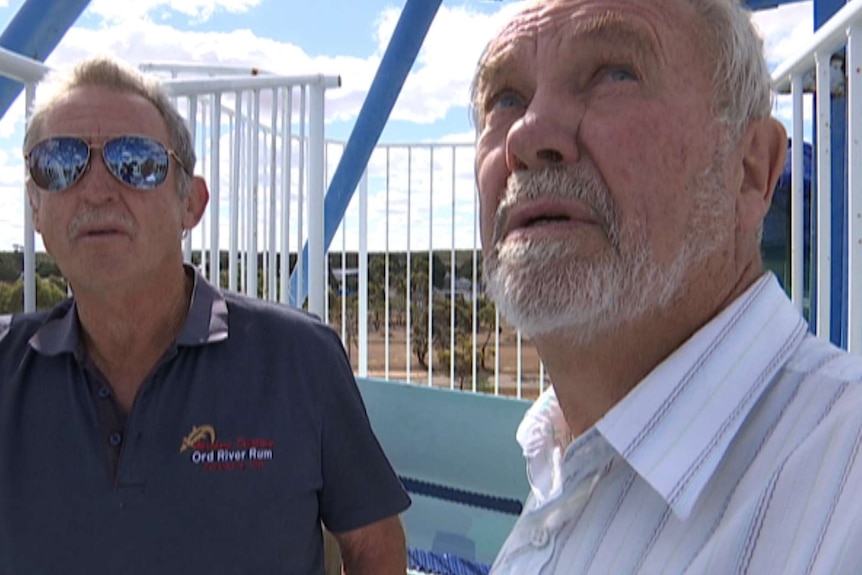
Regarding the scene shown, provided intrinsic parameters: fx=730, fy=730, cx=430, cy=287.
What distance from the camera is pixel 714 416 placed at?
A: 819mm

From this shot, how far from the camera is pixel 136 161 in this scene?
1696 mm

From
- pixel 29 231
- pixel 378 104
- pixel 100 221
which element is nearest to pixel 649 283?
pixel 100 221

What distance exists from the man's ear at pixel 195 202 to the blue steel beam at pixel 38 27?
0.76 metres

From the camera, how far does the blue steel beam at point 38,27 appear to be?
2186 mm

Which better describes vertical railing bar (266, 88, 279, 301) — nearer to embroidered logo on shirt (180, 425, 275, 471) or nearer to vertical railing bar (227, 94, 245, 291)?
vertical railing bar (227, 94, 245, 291)

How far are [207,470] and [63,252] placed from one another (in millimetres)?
611

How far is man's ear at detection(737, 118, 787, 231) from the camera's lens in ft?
3.25

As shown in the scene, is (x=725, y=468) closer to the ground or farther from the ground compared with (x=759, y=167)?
closer to the ground

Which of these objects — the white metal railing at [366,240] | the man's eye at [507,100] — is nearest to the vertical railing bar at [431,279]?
the white metal railing at [366,240]

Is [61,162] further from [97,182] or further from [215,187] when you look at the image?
[215,187]

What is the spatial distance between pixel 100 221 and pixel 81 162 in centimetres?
15

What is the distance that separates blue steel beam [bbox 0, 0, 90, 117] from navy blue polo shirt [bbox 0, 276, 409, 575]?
Answer: 940 mm

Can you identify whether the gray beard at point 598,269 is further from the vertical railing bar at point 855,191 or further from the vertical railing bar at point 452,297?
the vertical railing bar at point 452,297

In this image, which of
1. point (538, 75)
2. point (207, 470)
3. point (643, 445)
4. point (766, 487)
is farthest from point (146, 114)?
point (766, 487)
